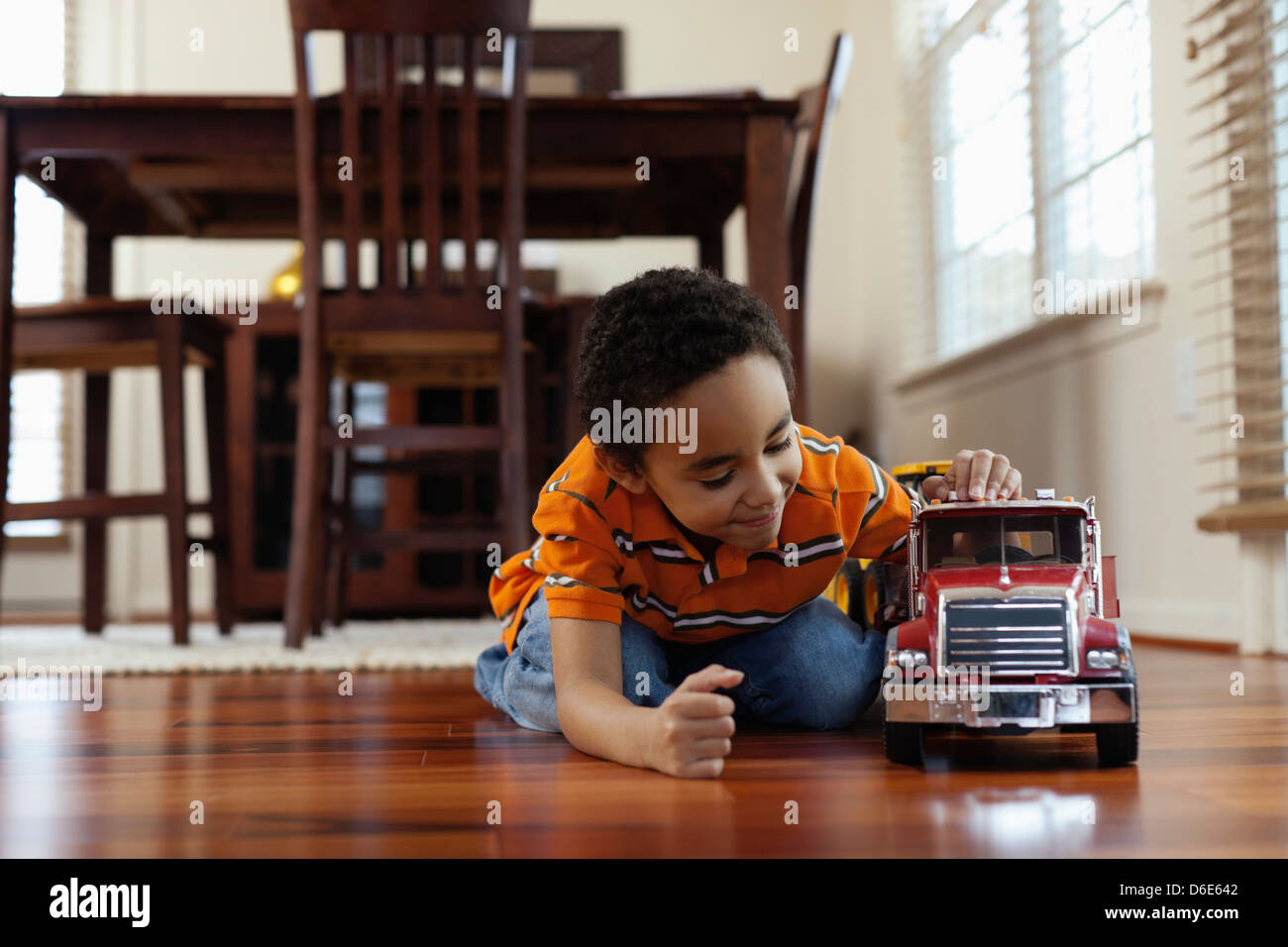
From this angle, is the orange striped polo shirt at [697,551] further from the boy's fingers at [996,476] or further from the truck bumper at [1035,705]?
the truck bumper at [1035,705]

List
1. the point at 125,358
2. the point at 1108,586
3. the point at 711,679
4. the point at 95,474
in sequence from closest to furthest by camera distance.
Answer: the point at 711,679
the point at 1108,586
the point at 125,358
the point at 95,474

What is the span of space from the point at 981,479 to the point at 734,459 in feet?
0.95

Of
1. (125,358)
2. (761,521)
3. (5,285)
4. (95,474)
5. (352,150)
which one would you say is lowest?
(761,521)

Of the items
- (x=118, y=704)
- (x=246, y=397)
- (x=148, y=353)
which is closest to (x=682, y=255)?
(x=246, y=397)

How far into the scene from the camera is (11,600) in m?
4.12

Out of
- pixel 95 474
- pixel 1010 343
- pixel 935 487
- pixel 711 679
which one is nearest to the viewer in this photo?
pixel 711 679

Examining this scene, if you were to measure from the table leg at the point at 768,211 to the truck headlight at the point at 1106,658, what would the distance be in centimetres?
120

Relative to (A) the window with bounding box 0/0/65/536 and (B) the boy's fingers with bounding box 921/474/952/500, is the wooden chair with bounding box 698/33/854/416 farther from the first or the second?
(A) the window with bounding box 0/0/65/536

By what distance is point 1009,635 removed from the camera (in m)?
0.92

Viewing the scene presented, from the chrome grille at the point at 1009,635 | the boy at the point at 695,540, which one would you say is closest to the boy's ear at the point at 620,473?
the boy at the point at 695,540

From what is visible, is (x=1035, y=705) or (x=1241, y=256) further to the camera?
(x=1241, y=256)

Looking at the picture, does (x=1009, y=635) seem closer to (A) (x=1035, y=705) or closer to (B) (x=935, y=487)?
(A) (x=1035, y=705)

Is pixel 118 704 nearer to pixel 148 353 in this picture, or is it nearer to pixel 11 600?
pixel 148 353

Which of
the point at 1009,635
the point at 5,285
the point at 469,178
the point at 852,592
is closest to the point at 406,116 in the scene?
the point at 469,178
